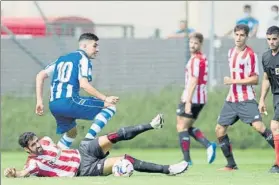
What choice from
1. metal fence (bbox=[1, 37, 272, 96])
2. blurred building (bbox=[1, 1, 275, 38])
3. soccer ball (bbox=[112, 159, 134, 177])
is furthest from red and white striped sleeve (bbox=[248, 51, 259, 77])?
blurred building (bbox=[1, 1, 275, 38])

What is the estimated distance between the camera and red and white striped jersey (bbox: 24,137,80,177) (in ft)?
51.0

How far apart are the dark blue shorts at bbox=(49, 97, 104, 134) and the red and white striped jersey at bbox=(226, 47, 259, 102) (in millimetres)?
2173

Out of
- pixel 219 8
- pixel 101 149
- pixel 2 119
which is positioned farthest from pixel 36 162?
pixel 219 8

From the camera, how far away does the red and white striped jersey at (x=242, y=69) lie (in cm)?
1833

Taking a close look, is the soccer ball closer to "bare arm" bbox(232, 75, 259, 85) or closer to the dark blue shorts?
the dark blue shorts

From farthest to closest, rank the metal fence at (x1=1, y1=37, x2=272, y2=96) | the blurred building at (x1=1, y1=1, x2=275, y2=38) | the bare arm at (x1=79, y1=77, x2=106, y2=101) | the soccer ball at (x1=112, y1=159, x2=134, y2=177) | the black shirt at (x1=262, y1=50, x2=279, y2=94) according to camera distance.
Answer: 1. the blurred building at (x1=1, y1=1, x2=275, y2=38)
2. the metal fence at (x1=1, y1=37, x2=272, y2=96)
3. the black shirt at (x1=262, y1=50, x2=279, y2=94)
4. the bare arm at (x1=79, y1=77, x2=106, y2=101)
5. the soccer ball at (x1=112, y1=159, x2=134, y2=177)

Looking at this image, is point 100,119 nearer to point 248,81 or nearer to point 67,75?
point 67,75

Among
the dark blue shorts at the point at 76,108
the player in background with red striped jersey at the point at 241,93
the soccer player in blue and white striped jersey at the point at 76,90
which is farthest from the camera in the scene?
the player in background with red striped jersey at the point at 241,93

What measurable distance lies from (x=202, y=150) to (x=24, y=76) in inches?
148

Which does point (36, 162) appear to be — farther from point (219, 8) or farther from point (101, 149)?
point (219, 8)

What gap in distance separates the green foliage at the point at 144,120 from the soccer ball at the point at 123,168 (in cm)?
861

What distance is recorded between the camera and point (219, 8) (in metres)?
28.7

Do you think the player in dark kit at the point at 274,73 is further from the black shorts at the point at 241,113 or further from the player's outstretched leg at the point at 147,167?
the player's outstretched leg at the point at 147,167

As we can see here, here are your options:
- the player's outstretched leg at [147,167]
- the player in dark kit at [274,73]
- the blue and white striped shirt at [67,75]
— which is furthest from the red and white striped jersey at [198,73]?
the player's outstretched leg at [147,167]
